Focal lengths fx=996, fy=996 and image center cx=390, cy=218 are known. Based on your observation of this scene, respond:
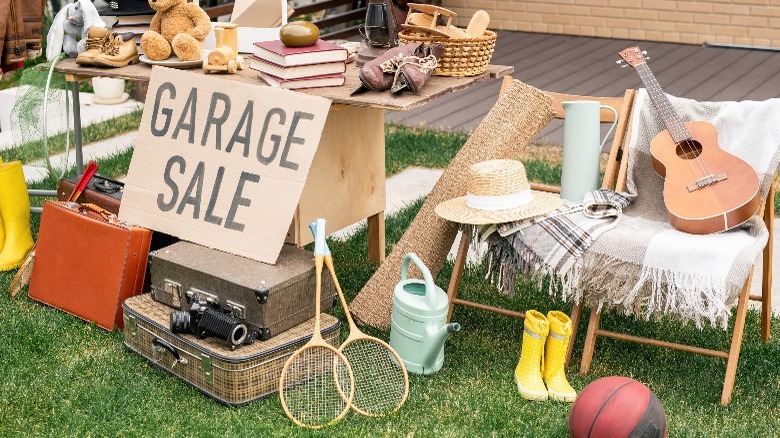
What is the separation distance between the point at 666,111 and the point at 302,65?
1357mm

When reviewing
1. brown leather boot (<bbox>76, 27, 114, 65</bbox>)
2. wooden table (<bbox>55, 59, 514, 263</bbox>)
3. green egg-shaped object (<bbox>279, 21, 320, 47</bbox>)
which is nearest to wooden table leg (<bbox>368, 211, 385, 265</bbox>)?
wooden table (<bbox>55, 59, 514, 263</bbox>)

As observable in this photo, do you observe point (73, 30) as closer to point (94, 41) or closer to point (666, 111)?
point (94, 41)

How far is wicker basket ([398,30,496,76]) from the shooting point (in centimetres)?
380

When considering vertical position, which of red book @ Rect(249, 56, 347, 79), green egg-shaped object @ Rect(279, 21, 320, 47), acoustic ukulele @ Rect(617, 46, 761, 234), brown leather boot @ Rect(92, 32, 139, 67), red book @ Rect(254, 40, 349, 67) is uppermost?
green egg-shaped object @ Rect(279, 21, 320, 47)

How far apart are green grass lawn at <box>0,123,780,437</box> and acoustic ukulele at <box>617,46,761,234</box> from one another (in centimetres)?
58

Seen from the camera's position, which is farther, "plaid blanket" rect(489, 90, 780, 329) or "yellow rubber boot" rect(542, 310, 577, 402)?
"yellow rubber boot" rect(542, 310, 577, 402)

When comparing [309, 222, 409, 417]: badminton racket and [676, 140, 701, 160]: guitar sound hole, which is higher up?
[676, 140, 701, 160]: guitar sound hole

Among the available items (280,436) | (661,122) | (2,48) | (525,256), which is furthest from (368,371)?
(2,48)

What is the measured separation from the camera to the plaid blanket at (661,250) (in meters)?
3.19

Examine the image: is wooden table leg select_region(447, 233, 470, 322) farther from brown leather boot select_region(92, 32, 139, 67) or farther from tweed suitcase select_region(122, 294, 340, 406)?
brown leather boot select_region(92, 32, 139, 67)

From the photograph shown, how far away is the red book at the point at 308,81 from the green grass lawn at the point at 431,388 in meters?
0.96

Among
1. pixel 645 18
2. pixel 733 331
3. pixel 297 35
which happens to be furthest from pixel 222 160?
pixel 645 18

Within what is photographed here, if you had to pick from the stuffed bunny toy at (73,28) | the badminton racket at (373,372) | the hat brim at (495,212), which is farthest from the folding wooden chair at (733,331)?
the stuffed bunny toy at (73,28)

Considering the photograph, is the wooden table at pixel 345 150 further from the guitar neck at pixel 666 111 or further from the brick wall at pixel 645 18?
the brick wall at pixel 645 18
